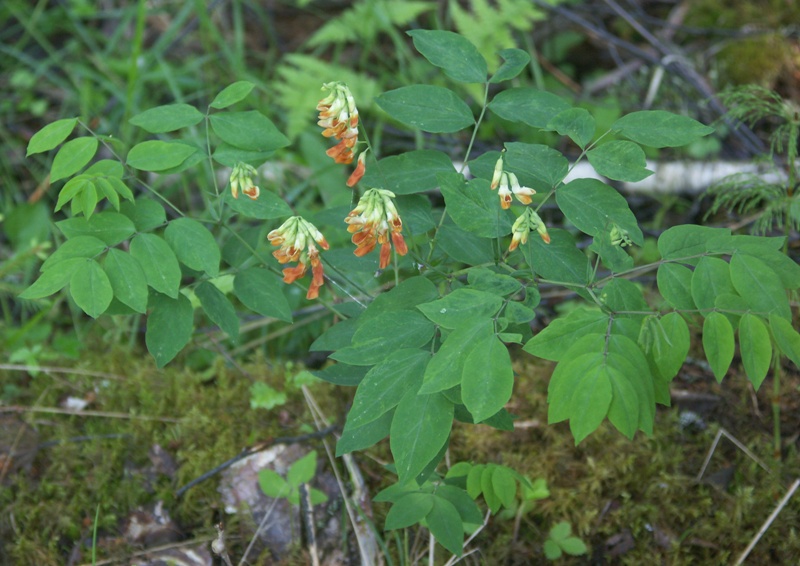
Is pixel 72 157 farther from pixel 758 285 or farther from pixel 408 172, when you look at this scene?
pixel 758 285

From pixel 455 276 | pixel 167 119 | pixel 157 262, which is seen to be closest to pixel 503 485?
pixel 455 276

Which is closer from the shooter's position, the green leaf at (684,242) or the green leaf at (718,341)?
the green leaf at (718,341)

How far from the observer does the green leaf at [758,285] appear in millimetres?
1358

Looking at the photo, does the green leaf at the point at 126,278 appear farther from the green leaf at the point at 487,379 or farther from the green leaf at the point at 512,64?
the green leaf at the point at 512,64

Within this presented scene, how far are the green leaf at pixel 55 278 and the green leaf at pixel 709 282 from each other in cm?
127

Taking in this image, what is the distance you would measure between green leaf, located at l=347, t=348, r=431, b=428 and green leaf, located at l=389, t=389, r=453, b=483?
0.02m

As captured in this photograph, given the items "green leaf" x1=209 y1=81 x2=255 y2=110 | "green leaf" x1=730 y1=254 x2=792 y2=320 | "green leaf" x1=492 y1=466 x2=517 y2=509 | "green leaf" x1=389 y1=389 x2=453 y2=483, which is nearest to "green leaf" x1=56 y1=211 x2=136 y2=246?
"green leaf" x1=209 y1=81 x2=255 y2=110

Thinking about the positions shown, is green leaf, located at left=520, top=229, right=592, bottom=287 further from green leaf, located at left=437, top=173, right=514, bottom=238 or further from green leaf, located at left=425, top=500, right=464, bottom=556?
green leaf, located at left=425, top=500, right=464, bottom=556

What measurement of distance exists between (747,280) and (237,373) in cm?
188

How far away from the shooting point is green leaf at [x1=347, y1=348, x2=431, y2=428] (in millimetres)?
1367

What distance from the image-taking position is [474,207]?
1.53 metres

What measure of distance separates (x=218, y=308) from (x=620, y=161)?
0.98 meters

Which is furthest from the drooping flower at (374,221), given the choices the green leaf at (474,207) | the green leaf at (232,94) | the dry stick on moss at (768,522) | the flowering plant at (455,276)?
the dry stick on moss at (768,522)

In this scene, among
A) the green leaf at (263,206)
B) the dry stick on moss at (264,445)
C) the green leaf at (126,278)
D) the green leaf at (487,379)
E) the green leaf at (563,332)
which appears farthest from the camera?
the dry stick on moss at (264,445)
